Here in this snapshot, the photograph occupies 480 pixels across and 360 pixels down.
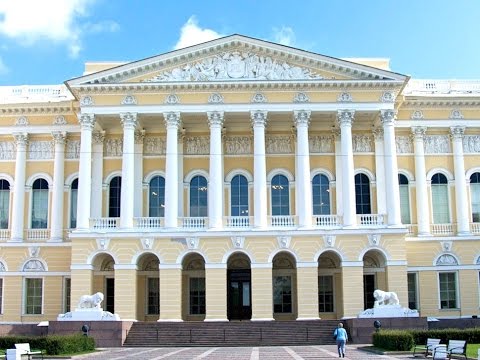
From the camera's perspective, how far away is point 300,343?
3781cm

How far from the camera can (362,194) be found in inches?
1847

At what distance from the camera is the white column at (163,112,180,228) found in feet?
140

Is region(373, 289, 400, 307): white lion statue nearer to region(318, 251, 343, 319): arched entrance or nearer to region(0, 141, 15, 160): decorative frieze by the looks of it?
region(318, 251, 343, 319): arched entrance

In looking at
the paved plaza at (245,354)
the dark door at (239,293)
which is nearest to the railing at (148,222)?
the dark door at (239,293)

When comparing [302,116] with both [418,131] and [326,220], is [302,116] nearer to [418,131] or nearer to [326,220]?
[326,220]

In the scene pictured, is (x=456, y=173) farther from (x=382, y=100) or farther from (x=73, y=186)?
(x=73, y=186)

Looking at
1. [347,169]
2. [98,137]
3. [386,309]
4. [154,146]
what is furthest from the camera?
[154,146]

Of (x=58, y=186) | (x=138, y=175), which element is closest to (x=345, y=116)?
(x=138, y=175)

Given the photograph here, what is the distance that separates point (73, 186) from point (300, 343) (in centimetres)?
1861

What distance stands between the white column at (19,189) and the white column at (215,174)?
1267 cm

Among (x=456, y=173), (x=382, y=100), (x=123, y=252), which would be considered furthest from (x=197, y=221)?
(x=456, y=173)

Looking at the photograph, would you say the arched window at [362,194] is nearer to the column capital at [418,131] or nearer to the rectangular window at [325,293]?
the column capital at [418,131]

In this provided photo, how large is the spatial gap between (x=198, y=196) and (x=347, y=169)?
32.1 feet

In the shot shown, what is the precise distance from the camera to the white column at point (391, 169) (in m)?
42.5
